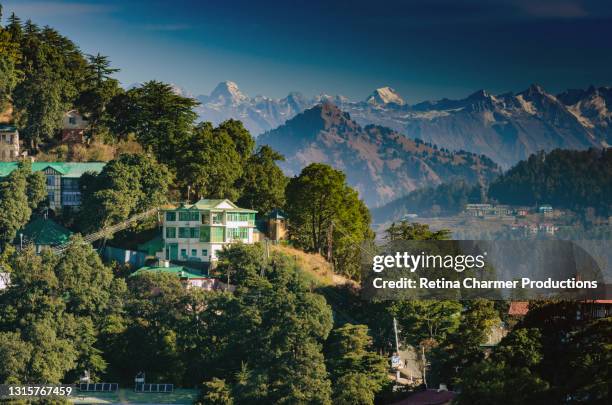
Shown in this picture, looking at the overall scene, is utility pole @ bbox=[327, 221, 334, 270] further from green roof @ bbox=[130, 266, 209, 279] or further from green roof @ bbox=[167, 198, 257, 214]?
green roof @ bbox=[130, 266, 209, 279]

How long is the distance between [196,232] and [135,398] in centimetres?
1250

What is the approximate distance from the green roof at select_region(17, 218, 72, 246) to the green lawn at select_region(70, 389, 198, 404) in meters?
11.2

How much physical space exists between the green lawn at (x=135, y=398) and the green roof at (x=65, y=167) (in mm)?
15964

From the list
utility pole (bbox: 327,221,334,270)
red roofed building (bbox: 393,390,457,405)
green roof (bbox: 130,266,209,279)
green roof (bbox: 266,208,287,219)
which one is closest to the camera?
red roofed building (bbox: 393,390,457,405)

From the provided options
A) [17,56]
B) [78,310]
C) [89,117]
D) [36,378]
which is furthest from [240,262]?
[17,56]

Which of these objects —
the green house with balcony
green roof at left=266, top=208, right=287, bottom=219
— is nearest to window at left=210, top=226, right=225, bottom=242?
the green house with balcony

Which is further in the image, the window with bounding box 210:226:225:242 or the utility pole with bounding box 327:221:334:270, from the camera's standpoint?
the utility pole with bounding box 327:221:334:270

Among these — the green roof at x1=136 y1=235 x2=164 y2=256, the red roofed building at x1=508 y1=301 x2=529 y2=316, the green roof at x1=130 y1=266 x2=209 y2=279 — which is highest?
the green roof at x1=136 y1=235 x2=164 y2=256

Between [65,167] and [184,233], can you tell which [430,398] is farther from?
[65,167]

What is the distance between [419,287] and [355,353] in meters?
7.70

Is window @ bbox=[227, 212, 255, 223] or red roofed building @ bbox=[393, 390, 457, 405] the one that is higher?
window @ bbox=[227, 212, 255, 223]

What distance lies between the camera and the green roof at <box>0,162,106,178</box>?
65.3 m

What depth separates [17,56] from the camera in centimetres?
7300

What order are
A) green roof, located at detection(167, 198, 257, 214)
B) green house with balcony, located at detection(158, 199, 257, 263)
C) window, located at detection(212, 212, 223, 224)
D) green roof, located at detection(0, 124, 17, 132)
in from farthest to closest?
1. green roof, located at detection(0, 124, 17, 132)
2. green roof, located at detection(167, 198, 257, 214)
3. window, located at detection(212, 212, 223, 224)
4. green house with balcony, located at detection(158, 199, 257, 263)
